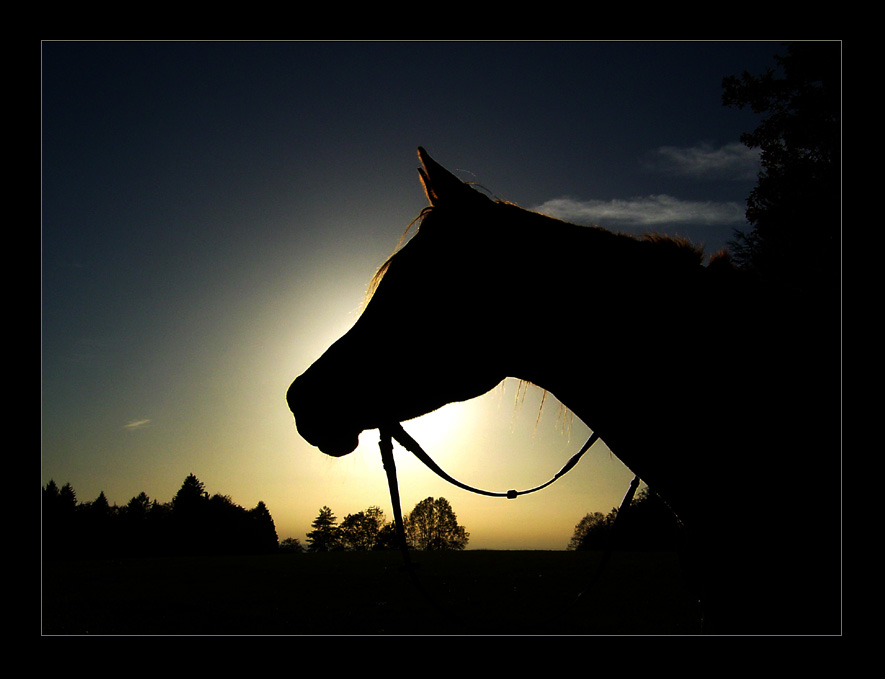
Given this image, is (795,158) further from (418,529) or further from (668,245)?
(418,529)

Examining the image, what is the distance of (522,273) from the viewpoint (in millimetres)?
2041

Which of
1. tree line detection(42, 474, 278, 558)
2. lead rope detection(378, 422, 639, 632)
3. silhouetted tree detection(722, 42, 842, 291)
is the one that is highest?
silhouetted tree detection(722, 42, 842, 291)

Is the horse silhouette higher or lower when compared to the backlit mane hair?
lower

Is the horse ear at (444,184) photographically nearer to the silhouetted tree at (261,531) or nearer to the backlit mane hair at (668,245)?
the backlit mane hair at (668,245)

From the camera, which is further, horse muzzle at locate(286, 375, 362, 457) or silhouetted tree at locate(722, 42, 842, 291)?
silhouetted tree at locate(722, 42, 842, 291)

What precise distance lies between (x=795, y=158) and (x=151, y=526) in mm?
67711

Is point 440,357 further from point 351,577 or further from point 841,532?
point 351,577

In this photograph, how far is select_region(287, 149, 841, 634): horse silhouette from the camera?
1705mm

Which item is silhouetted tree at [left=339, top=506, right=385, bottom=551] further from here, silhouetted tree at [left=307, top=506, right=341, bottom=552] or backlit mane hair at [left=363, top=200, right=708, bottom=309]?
backlit mane hair at [left=363, top=200, right=708, bottom=309]

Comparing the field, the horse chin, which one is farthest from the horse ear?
the field

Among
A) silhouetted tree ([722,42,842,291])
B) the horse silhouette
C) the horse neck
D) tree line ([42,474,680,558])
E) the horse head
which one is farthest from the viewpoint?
tree line ([42,474,680,558])

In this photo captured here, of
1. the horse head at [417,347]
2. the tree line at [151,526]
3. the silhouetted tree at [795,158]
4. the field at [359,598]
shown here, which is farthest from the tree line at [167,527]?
the horse head at [417,347]

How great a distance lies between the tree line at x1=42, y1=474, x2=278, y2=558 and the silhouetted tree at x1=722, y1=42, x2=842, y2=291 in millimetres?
62232

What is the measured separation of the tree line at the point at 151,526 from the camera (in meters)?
52.2
